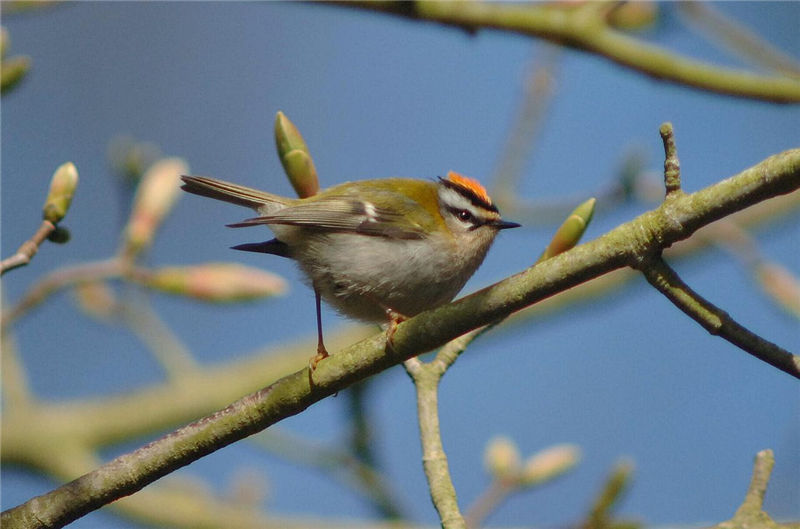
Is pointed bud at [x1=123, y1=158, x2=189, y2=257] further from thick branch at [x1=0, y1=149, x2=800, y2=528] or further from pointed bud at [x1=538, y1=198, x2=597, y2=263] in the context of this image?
pointed bud at [x1=538, y1=198, x2=597, y2=263]

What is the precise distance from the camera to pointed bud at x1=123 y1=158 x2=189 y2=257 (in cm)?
205

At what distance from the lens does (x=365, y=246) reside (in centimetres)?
247

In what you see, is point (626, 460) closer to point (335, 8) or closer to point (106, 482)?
point (106, 482)

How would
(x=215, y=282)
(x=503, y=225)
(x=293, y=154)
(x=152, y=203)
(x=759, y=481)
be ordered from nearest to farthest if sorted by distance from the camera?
(x=759, y=481) < (x=293, y=154) < (x=215, y=282) < (x=152, y=203) < (x=503, y=225)

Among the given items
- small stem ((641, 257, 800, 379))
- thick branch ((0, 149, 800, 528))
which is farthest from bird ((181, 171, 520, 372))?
small stem ((641, 257, 800, 379))

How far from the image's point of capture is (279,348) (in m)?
3.61

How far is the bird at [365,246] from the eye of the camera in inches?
94.4

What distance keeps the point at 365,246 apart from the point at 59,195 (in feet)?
3.19

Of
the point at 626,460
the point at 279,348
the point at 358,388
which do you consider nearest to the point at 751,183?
the point at 626,460

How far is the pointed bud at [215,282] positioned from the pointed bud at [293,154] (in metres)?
0.28

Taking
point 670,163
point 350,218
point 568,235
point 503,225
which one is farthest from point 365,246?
point 670,163

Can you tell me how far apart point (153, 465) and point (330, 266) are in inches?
44.9

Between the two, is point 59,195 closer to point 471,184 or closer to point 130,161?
point 130,161

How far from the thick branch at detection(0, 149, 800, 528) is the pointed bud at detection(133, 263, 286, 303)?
23.4 inches
